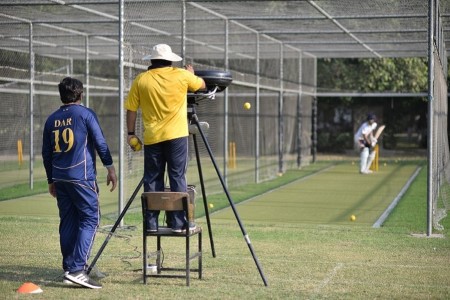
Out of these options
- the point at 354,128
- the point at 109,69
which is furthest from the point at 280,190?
the point at 354,128

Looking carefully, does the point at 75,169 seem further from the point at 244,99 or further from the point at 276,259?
the point at 244,99

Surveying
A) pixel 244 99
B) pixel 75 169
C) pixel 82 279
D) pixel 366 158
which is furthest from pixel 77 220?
pixel 244 99

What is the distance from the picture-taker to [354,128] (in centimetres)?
3372

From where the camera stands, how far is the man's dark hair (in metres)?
8.02

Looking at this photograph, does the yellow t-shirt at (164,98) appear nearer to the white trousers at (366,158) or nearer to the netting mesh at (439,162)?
the netting mesh at (439,162)

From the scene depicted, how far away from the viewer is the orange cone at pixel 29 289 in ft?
24.3

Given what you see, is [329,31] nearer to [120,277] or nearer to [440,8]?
[440,8]

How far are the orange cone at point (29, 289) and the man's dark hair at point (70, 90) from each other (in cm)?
170

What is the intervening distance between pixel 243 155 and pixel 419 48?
221 inches

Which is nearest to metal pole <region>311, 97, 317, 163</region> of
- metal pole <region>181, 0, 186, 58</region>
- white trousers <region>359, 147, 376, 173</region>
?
white trousers <region>359, 147, 376, 173</region>

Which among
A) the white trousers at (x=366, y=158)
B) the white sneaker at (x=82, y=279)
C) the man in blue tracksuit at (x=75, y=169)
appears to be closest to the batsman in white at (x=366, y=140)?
the white trousers at (x=366, y=158)

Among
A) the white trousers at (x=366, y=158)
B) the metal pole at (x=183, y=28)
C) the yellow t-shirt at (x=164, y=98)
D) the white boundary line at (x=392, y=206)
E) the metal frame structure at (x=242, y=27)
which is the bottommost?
the white boundary line at (x=392, y=206)

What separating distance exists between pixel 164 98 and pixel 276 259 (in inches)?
93.1

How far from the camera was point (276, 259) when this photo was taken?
9383 mm
